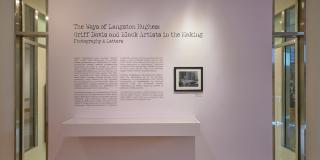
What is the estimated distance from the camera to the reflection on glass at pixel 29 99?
12.6 feet

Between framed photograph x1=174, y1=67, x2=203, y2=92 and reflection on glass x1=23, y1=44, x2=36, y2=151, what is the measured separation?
2451 mm

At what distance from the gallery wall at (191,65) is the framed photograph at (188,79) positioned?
8cm

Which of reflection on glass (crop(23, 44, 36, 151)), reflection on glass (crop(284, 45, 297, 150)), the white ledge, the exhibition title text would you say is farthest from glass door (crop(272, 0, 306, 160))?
reflection on glass (crop(23, 44, 36, 151))

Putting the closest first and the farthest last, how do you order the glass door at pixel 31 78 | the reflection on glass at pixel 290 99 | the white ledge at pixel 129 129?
the white ledge at pixel 129 129
the glass door at pixel 31 78
the reflection on glass at pixel 290 99

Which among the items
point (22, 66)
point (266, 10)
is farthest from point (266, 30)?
point (22, 66)

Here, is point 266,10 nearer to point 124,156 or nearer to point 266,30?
point 266,30

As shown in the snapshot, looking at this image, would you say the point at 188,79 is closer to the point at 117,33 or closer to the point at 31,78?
the point at 117,33

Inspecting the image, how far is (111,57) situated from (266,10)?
2.60m

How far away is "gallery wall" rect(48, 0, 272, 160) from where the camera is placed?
3574mm

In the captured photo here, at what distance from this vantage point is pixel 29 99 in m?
3.88

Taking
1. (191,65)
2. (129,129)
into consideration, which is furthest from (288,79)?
(129,129)

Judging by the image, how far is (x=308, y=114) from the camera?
146 inches

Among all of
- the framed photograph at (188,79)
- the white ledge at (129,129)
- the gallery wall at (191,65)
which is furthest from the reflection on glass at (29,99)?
the framed photograph at (188,79)

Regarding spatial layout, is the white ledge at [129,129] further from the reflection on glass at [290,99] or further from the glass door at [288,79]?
the reflection on glass at [290,99]
